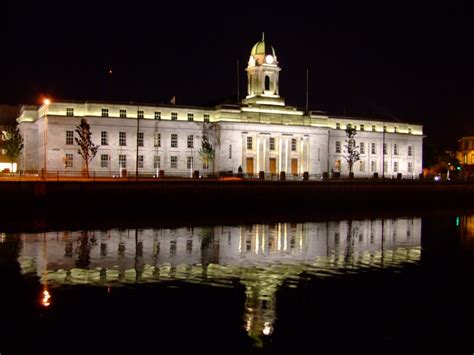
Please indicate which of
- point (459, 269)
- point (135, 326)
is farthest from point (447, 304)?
point (135, 326)

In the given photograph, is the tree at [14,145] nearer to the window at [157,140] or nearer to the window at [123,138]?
the window at [123,138]

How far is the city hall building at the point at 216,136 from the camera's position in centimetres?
8049

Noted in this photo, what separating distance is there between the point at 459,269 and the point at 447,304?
8145 mm

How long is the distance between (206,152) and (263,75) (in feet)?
55.9

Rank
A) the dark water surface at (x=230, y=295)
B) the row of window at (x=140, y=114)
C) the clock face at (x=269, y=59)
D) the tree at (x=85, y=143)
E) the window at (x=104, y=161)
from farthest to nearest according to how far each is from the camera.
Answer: the clock face at (x=269, y=59) → the window at (x=104, y=161) → the row of window at (x=140, y=114) → the tree at (x=85, y=143) → the dark water surface at (x=230, y=295)

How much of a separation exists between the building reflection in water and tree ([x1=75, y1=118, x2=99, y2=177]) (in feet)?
111

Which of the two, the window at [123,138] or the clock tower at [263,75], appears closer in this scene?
the window at [123,138]

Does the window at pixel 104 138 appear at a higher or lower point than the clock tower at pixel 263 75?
lower

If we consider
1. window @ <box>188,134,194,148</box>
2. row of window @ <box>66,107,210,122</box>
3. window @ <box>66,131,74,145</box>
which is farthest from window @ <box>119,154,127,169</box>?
window @ <box>188,134,194,148</box>

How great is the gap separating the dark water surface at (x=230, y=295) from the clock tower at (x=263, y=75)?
56137 mm

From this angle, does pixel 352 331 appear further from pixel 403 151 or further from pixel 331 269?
pixel 403 151

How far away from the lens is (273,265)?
3034 cm

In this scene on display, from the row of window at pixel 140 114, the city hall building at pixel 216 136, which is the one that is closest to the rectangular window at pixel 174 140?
the city hall building at pixel 216 136

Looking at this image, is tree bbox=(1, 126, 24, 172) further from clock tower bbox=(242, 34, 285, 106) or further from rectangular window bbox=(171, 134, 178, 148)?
clock tower bbox=(242, 34, 285, 106)
